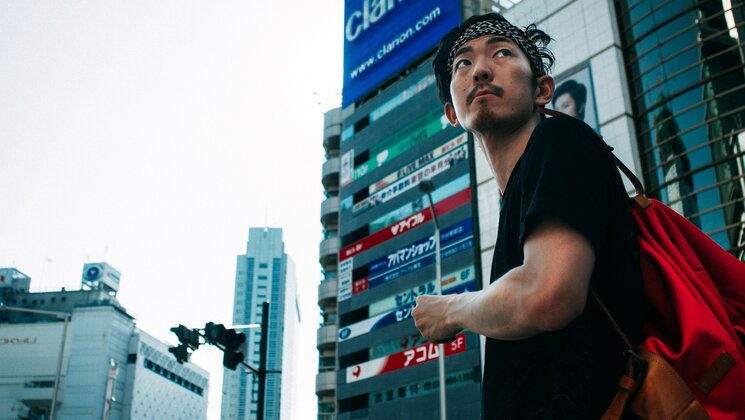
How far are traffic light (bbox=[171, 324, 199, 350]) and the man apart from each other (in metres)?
10.5

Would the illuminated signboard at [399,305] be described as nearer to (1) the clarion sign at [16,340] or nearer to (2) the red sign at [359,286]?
(2) the red sign at [359,286]

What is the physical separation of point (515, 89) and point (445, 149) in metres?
43.4

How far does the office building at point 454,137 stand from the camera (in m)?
24.9

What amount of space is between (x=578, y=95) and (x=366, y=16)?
27145 millimetres

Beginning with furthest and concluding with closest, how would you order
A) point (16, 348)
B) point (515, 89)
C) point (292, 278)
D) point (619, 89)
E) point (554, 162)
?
1. point (292, 278)
2. point (16, 348)
3. point (619, 89)
4. point (515, 89)
5. point (554, 162)

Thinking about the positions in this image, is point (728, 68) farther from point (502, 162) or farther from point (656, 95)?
point (502, 162)

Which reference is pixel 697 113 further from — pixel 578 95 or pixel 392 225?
pixel 392 225

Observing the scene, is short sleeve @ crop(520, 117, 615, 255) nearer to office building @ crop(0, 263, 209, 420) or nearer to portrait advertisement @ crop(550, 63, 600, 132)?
portrait advertisement @ crop(550, 63, 600, 132)

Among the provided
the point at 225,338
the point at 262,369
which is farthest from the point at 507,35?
the point at 262,369

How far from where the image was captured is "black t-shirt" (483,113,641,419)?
139 cm

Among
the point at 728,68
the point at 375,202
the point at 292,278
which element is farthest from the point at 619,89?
the point at 292,278

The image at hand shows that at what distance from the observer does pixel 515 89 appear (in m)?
1.84

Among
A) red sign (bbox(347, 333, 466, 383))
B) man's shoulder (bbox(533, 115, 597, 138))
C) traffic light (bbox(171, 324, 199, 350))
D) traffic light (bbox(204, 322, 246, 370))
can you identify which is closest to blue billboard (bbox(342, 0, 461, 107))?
red sign (bbox(347, 333, 466, 383))

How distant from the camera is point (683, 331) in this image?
1.34 metres
